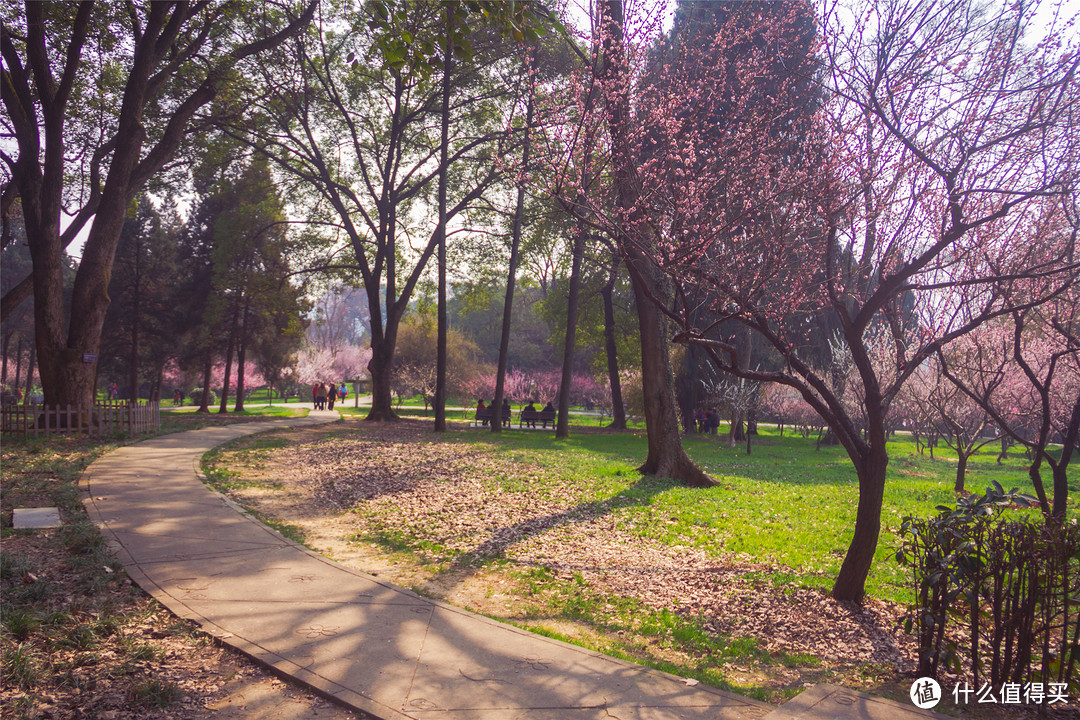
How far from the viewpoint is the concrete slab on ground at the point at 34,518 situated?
7.13 m

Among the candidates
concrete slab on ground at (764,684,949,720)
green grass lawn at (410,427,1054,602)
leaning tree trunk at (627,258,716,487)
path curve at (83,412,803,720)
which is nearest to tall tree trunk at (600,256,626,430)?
green grass lawn at (410,427,1054,602)

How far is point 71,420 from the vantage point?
15891 mm

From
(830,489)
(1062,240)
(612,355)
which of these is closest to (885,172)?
(1062,240)

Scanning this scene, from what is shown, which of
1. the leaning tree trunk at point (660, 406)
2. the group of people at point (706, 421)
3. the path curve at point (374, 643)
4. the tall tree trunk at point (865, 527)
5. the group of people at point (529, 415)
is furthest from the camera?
the group of people at point (706, 421)

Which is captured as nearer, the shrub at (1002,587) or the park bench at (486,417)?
the shrub at (1002,587)

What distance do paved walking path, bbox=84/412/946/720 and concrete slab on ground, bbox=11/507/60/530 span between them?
0.49 m

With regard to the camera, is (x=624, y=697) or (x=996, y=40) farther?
(x=996, y=40)

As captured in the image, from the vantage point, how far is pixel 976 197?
6.81m

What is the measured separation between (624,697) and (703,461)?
16.5m

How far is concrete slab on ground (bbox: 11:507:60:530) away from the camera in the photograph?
23.4 feet

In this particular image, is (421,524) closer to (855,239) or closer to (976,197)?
(855,239)

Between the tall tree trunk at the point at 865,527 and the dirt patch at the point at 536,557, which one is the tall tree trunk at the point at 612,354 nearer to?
the dirt patch at the point at 536,557

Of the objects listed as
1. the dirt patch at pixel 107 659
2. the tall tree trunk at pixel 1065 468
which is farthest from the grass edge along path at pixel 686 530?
the dirt patch at pixel 107 659

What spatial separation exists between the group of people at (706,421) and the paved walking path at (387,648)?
28325 mm
